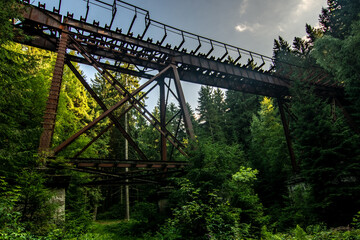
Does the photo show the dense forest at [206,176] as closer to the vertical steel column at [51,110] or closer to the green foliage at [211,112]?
the vertical steel column at [51,110]

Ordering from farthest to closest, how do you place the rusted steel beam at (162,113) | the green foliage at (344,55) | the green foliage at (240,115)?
the green foliage at (240,115) → the green foliage at (344,55) → the rusted steel beam at (162,113)

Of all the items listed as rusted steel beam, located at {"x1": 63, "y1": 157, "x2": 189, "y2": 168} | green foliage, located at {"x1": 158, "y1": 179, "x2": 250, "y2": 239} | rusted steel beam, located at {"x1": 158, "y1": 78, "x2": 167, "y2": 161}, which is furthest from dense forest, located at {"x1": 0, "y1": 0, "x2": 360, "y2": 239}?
rusted steel beam, located at {"x1": 158, "y1": 78, "x2": 167, "y2": 161}

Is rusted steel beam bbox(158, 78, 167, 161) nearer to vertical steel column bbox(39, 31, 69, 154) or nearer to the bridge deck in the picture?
the bridge deck

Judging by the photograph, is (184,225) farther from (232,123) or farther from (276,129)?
(232,123)

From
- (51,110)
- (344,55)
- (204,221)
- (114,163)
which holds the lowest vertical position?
(204,221)

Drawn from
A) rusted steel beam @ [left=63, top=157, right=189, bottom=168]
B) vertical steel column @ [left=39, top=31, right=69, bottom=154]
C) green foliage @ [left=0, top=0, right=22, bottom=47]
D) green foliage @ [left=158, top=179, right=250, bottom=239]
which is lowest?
green foliage @ [left=158, top=179, right=250, bottom=239]

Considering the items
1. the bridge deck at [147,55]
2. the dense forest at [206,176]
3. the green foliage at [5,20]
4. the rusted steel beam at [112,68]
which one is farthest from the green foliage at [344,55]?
the green foliage at [5,20]

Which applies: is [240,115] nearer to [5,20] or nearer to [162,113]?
[162,113]

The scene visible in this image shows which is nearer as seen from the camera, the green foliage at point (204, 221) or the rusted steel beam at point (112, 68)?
the green foliage at point (204, 221)

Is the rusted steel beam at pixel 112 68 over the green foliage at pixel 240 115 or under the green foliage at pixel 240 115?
under

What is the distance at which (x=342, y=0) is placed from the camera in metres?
14.3

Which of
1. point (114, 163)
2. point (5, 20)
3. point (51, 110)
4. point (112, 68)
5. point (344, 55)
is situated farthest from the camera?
point (344, 55)

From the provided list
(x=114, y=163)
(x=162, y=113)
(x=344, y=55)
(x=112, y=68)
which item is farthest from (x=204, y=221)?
(x=344, y=55)

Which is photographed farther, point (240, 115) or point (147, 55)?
point (240, 115)
